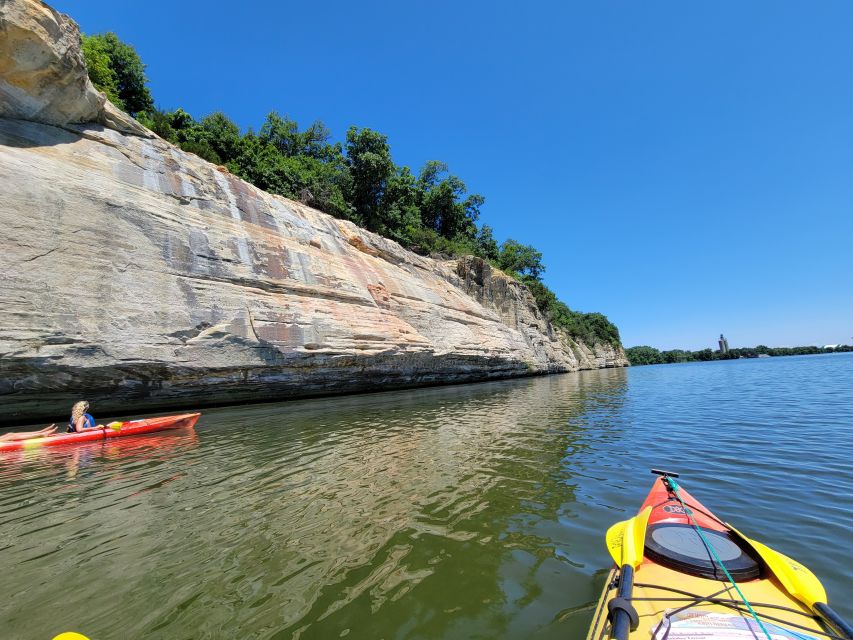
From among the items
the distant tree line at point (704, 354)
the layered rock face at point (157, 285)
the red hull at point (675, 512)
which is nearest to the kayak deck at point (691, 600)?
the red hull at point (675, 512)

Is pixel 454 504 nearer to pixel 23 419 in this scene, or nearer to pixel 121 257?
pixel 121 257

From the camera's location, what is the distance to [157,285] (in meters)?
12.6

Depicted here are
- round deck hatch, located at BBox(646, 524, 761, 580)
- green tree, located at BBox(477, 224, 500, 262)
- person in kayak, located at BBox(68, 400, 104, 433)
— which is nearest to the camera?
round deck hatch, located at BBox(646, 524, 761, 580)

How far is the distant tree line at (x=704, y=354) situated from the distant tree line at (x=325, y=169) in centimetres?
8304

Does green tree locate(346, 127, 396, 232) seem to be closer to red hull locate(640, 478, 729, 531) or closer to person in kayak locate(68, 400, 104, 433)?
person in kayak locate(68, 400, 104, 433)

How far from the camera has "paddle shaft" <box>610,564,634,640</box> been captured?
79.3 inches

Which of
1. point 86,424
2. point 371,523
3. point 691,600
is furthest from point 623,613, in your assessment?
point 86,424

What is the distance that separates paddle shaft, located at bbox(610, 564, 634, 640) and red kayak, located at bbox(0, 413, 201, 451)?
11.8m

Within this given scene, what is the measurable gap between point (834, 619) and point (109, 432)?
511 inches

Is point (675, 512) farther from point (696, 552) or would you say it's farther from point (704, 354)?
point (704, 354)

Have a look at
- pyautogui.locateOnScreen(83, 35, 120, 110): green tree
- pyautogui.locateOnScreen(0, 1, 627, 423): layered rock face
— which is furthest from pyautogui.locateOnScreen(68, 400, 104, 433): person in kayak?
pyautogui.locateOnScreen(83, 35, 120, 110): green tree

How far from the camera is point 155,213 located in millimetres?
13500

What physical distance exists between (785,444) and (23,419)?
20531 mm

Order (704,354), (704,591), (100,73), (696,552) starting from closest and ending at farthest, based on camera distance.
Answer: (704,591), (696,552), (100,73), (704,354)
